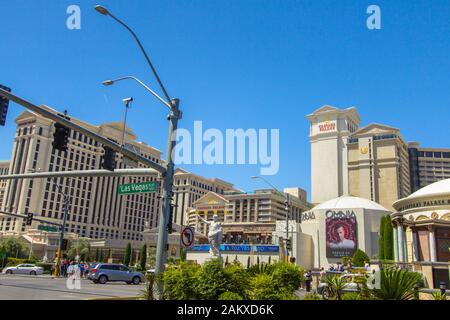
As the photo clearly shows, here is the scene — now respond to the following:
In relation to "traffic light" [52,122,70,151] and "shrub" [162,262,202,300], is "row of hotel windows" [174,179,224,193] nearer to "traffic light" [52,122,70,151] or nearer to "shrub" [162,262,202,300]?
"traffic light" [52,122,70,151]

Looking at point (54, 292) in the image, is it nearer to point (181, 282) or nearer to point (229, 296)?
point (181, 282)

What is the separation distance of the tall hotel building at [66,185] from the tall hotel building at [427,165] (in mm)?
103923

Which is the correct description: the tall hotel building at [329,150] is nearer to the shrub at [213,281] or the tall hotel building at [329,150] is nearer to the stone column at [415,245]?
the stone column at [415,245]

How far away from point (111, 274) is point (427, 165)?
158 meters

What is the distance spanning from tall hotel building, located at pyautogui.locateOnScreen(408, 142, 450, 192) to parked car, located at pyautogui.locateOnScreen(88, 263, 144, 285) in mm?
150502

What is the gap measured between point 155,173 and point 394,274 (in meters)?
9.91

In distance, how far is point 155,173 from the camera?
16.6m

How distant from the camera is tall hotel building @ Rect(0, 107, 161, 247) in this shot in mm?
128125

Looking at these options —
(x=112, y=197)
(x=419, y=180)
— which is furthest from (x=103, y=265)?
(x=419, y=180)

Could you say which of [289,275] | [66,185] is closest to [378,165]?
[66,185]

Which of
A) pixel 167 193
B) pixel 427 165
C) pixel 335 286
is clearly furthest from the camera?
pixel 427 165

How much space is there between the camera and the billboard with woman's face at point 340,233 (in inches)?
2402

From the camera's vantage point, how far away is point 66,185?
457ft

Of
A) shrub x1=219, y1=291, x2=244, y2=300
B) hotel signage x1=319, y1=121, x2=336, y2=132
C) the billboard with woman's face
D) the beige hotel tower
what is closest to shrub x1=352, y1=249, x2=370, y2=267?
the billboard with woman's face
